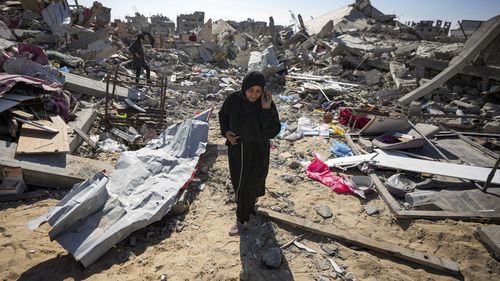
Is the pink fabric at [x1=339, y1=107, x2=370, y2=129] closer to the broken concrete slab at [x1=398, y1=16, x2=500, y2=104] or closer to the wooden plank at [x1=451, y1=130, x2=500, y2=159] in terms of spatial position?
the wooden plank at [x1=451, y1=130, x2=500, y2=159]

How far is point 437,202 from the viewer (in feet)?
12.4

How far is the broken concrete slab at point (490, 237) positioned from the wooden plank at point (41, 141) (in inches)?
205

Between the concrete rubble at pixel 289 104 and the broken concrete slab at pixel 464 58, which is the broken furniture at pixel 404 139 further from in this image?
the broken concrete slab at pixel 464 58

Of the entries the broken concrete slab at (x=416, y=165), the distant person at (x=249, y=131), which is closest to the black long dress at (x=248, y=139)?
the distant person at (x=249, y=131)

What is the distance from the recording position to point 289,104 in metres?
8.74

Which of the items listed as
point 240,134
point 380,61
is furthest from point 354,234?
point 380,61

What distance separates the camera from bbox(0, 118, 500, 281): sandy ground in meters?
2.66

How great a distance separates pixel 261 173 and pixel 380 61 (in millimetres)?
10783

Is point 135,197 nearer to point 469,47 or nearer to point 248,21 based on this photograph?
point 469,47

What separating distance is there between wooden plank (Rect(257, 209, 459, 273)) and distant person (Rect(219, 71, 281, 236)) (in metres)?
0.57

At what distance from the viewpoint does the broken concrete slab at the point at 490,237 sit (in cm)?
304

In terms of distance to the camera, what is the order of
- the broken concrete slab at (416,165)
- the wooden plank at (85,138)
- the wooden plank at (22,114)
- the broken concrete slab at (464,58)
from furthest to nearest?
the broken concrete slab at (464,58) < the wooden plank at (85,138) < the wooden plank at (22,114) < the broken concrete slab at (416,165)

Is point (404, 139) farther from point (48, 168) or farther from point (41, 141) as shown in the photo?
point (41, 141)

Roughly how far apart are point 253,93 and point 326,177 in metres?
2.34
